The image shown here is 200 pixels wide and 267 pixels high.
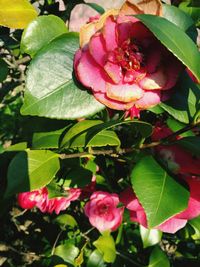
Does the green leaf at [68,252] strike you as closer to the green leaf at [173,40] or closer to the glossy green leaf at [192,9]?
the glossy green leaf at [192,9]

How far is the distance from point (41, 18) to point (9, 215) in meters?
1.08

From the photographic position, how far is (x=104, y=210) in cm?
101

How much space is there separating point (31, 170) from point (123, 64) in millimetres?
245

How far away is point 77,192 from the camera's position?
1040mm

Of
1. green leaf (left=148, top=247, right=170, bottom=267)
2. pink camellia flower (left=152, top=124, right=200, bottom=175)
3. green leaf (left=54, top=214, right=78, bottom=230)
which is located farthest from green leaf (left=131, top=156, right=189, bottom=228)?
green leaf (left=54, top=214, right=78, bottom=230)

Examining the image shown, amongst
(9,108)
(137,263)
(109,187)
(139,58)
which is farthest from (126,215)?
(9,108)

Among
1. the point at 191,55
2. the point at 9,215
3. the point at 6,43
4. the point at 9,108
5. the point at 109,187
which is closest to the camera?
the point at 191,55

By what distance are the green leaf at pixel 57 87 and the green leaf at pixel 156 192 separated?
12 centimetres

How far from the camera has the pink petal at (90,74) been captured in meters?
0.60

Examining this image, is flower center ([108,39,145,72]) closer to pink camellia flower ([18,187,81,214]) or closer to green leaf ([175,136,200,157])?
green leaf ([175,136,200,157])

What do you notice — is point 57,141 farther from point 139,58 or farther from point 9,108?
point 9,108

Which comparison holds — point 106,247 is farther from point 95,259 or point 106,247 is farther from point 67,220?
point 67,220

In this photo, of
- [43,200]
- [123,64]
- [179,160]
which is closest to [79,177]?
[43,200]

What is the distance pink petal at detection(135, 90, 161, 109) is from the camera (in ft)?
2.06
